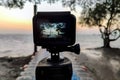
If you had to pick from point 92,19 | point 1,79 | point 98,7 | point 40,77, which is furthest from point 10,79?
point 92,19

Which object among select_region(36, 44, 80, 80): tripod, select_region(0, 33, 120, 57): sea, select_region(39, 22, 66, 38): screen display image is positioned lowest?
select_region(0, 33, 120, 57): sea

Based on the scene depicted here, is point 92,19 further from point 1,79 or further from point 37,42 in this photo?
point 37,42

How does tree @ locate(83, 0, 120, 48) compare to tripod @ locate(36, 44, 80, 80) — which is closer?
tripod @ locate(36, 44, 80, 80)

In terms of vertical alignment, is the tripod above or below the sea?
above

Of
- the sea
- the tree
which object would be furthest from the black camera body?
the tree

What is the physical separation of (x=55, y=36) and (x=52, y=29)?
0.07m

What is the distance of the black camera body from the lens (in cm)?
258

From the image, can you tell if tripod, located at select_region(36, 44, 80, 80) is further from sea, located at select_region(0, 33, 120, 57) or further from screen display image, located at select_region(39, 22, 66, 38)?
sea, located at select_region(0, 33, 120, 57)

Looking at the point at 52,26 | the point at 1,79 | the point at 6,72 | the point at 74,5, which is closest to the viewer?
the point at 52,26

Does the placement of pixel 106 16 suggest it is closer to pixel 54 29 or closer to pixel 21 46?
pixel 21 46

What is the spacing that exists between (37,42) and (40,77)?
12.1 inches

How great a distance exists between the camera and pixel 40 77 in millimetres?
2648

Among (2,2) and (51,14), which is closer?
(51,14)

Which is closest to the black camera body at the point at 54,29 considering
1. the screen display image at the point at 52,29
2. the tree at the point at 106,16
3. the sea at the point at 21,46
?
the screen display image at the point at 52,29
